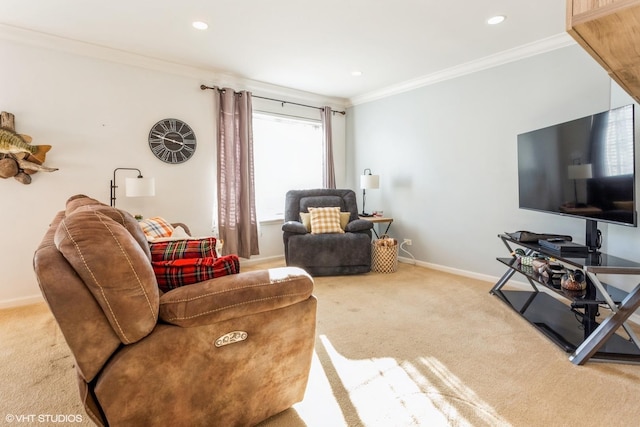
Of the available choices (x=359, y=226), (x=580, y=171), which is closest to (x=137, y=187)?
(x=359, y=226)

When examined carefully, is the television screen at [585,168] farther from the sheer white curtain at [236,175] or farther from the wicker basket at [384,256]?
the sheer white curtain at [236,175]

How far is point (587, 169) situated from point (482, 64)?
6.25 ft

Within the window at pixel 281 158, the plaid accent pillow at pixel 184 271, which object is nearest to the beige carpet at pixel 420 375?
the plaid accent pillow at pixel 184 271

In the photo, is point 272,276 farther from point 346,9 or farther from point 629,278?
point 629,278

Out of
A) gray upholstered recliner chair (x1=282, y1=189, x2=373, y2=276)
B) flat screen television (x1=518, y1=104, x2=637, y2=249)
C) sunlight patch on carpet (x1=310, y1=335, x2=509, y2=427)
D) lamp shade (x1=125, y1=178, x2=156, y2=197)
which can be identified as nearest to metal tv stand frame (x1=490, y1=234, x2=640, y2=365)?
flat screen television (x1=518, y1=104, x2=637, y2=249)

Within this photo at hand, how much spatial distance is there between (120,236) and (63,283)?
21cm

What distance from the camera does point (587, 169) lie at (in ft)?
7.69

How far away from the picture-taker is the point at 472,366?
2016mm

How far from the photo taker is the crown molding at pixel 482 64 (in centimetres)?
314

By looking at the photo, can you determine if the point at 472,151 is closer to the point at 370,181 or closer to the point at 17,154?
the point at 370,181

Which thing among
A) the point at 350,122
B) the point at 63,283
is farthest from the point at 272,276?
the point at 350,122

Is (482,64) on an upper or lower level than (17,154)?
upper

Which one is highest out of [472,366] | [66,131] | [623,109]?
[66,131]

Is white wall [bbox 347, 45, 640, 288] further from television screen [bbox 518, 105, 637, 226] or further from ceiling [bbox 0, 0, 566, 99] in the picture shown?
television screen [bbox 518, 105, 637, 226]
